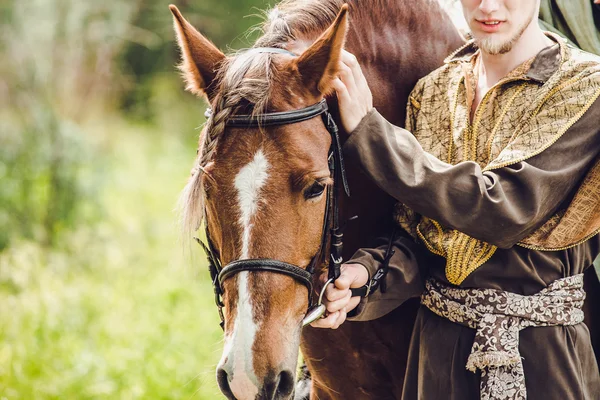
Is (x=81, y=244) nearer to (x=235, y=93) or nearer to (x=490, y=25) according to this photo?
(x=235, y=93)

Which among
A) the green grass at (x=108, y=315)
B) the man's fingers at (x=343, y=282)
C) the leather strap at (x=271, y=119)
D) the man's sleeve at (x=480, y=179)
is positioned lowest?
the green grass at (x=108, y=315)

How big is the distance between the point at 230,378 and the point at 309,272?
375 millimetres

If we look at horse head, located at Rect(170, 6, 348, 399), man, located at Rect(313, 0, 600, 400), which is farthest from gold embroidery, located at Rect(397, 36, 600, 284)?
horse head, located at Rect(170, 6, 348, 399)

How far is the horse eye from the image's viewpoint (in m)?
2.05

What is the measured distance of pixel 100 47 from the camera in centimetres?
906

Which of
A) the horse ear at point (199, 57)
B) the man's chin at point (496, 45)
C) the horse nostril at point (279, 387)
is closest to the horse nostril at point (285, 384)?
the horse nostril at point (279, 387)

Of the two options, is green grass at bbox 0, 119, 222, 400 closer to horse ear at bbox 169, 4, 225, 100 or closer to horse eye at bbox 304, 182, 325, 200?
horse ear at bbox 169, 4, 225, 100

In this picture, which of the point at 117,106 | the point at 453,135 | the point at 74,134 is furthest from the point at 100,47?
the point at 453,135

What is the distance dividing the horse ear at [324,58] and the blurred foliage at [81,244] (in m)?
1.66

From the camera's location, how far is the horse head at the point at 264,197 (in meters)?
1.95

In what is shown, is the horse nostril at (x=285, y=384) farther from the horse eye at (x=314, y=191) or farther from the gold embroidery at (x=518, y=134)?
the gold embroidery at (x=518, y=134)

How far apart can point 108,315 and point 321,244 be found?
4364mm

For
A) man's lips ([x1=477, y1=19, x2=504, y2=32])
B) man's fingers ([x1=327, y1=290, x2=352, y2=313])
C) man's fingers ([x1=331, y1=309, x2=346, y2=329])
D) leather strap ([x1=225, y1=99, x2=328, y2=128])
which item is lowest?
man's fingers ([x1=331, y1=309, x2=346, y2=329])

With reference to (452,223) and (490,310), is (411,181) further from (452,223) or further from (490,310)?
(490,310)
